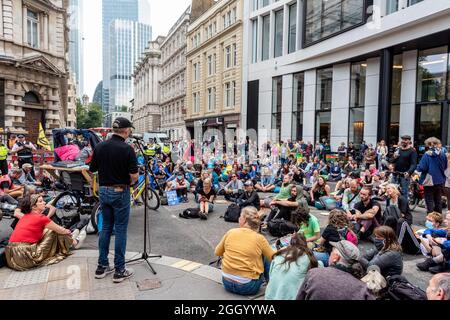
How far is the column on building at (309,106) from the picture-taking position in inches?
943

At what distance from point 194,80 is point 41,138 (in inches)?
1154

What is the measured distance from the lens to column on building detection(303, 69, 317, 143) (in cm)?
2395

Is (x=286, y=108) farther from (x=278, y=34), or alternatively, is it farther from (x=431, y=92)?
(x=431, y=92)

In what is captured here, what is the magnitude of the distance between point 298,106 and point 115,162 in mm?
22777

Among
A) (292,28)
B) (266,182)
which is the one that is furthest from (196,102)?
(266,182)

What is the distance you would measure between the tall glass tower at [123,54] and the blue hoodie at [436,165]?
593ft

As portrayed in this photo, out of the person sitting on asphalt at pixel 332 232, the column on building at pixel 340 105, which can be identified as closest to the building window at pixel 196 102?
the column on building at pixel 340 105

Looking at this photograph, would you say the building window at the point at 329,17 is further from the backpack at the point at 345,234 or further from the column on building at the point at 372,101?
the backpack at the point at 345,234

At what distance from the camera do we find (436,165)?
25.4 ft

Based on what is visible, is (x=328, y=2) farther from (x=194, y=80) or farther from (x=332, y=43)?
(x=194, y=80)

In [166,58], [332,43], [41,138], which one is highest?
[166,58]

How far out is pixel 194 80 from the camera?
42500 mm

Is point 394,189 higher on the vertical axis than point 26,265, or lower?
higher

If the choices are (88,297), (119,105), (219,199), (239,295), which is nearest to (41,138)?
(219,199)
